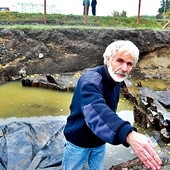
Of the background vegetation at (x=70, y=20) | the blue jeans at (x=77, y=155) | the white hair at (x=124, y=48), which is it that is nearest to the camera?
the white hair at (x=124, y=48)

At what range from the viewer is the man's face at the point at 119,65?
7.82 feet

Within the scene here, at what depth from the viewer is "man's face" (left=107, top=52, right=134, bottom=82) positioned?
2384 millimetres

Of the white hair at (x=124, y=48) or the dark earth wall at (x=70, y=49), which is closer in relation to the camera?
the white hair at (x=124, y=48)

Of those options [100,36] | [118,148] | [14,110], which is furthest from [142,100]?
[100,36]

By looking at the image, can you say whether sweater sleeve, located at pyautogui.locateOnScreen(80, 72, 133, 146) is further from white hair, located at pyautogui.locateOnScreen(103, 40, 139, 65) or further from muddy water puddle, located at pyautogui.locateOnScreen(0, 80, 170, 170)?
muddy water puddle, located at pyautogui.locateOnScreen(0, 80, 170, 170)

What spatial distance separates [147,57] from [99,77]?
12038 millimetres

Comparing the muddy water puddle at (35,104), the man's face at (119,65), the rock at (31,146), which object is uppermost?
the man's face at (119,65)

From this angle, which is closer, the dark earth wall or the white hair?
the white hair

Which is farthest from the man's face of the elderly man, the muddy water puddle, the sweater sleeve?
the muddy water puddle

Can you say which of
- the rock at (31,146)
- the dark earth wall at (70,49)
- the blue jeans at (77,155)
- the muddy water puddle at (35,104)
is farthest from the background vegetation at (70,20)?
the blue jeans at (77,155)

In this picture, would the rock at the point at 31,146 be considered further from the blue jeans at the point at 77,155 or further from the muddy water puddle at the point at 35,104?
the blue jeans at the point at 77,155

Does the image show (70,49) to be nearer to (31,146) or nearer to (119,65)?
(31,146)

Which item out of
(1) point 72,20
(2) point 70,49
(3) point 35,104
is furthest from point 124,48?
(1) point 72,20

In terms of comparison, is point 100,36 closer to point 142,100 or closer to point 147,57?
point 147,57
